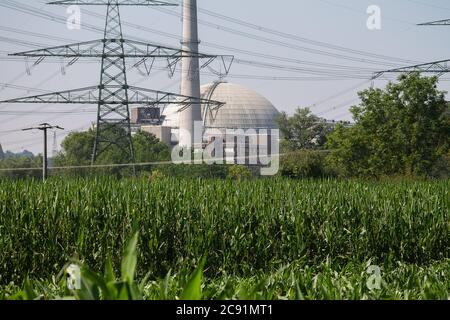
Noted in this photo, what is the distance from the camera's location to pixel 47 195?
15.5 m

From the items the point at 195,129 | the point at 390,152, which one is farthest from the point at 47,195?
the point at 195,129

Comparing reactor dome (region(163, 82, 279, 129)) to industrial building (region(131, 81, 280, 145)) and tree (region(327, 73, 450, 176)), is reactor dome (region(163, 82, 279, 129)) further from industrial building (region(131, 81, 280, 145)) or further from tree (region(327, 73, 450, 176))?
tree (region(327, 73, 450, 176))

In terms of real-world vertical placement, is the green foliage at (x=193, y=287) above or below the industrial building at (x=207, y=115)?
below

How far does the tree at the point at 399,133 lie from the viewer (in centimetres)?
5216

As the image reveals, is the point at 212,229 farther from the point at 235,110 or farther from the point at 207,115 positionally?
the point at 235,110

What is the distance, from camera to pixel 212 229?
15008mm

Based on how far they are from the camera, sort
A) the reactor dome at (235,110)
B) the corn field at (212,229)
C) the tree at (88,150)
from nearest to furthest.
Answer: the corn field at (212,229), the tree at (88,150), the reactor dome at (235,110)

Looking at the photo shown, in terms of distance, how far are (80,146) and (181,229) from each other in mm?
63134

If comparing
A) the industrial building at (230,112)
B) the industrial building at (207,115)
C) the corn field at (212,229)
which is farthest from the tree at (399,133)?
the industrial building at (230,112)

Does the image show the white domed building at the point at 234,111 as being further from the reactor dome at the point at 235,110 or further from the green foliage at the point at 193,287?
the green foliage at the point at 193,287

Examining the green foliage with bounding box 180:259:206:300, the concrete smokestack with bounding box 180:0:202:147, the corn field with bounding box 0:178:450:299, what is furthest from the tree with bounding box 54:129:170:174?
the green foliage with bounding box 180:259:206:300

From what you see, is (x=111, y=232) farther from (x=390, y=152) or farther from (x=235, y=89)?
(x=235, y=89)

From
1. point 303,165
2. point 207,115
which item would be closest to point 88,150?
point 303,165

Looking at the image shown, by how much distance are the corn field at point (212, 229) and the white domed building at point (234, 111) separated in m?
113
